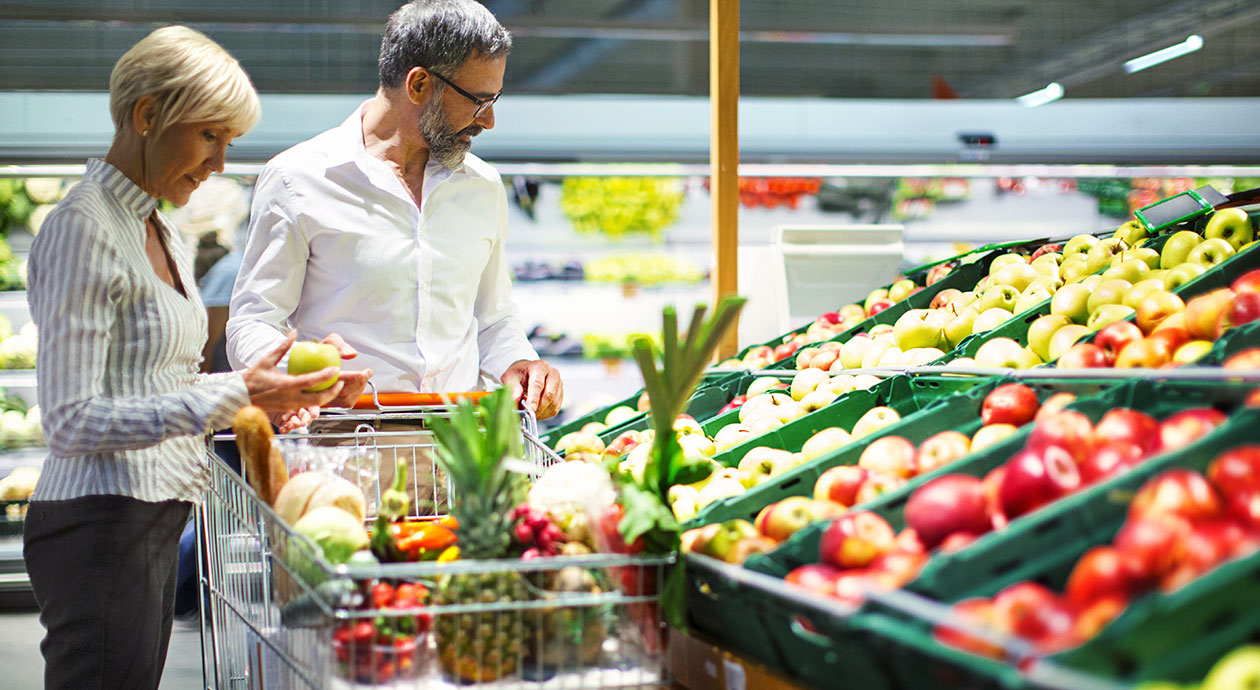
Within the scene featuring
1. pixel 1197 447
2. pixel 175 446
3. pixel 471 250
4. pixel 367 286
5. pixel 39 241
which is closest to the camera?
pixel 1197 447

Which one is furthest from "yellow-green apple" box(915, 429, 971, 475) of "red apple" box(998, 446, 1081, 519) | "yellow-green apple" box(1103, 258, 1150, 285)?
"yellow-green apple" box(1103, 258, 1150, 285)

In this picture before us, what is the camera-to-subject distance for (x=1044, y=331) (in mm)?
2002

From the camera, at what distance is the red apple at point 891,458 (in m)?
1.43

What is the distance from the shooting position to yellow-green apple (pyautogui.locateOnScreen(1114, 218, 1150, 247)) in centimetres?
245

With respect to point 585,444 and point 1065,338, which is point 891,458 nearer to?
point 1065,338

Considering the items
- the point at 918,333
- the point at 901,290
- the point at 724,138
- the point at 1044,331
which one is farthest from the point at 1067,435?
the point at 724,138

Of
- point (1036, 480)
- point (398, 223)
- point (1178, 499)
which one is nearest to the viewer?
point (1178, 499)

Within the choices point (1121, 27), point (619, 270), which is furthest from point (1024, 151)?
point (619, 270)

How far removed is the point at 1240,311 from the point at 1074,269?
893 mm

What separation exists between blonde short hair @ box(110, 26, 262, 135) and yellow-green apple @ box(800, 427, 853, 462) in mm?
1231

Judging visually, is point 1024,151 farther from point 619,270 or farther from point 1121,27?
point 619,270

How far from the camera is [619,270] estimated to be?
16.5 feet

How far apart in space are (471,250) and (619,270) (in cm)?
268

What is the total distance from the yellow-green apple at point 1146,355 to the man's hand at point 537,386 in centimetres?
115
